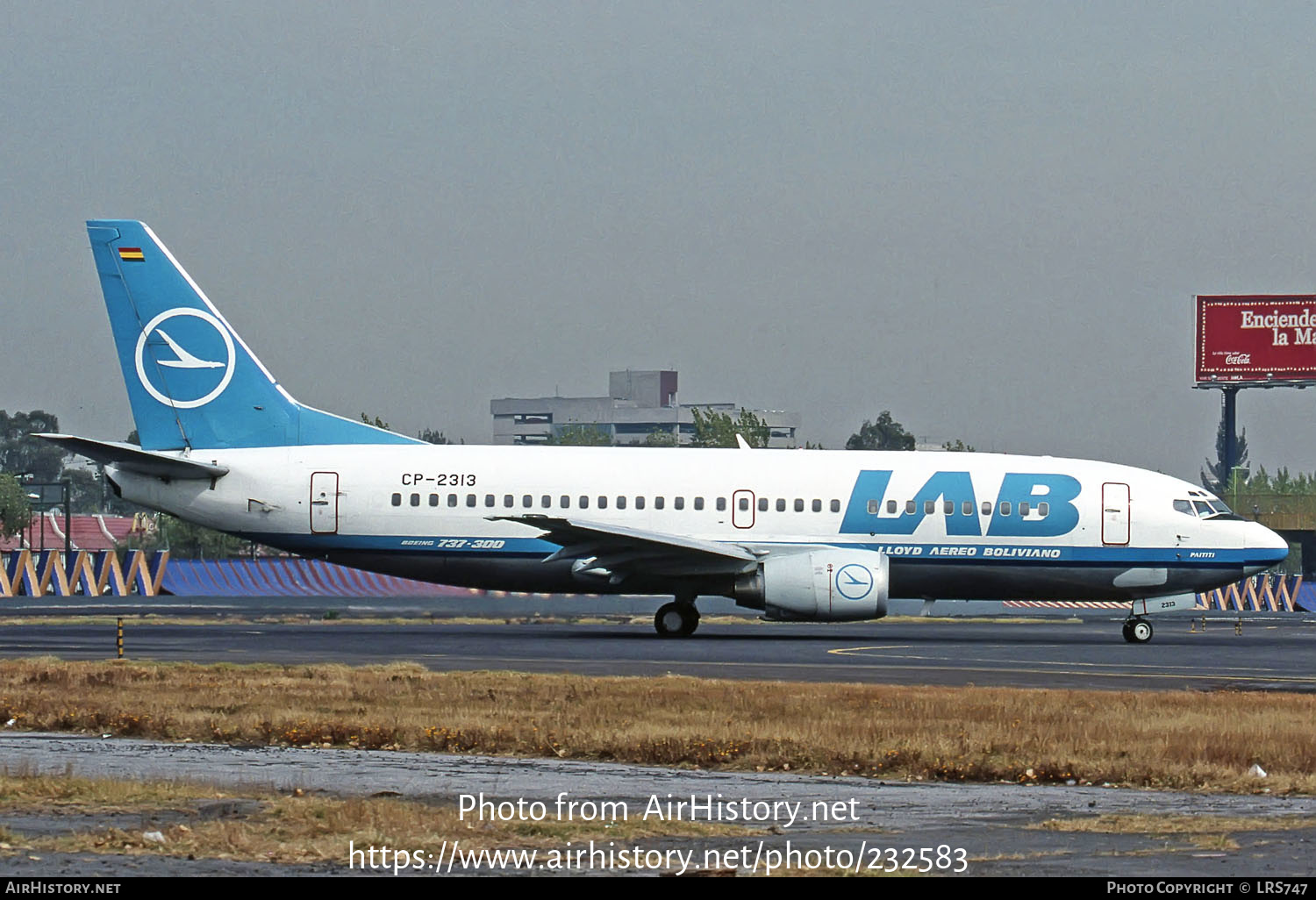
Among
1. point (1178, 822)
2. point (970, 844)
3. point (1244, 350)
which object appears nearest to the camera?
point (970, 844)

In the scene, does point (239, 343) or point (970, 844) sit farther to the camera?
point (239, 343)

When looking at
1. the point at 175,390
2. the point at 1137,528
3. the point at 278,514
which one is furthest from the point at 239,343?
the point at 1137,528

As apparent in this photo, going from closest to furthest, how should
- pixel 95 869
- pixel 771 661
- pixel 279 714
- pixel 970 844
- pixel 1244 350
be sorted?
pixel 95 869
pixel 970 844
pixel 279 714
pixel 771 661
pixel 1244 350

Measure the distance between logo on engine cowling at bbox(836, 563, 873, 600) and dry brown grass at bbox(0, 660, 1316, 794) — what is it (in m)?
11.6

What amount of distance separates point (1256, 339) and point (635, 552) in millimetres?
71376

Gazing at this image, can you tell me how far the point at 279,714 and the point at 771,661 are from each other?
36.8 ft

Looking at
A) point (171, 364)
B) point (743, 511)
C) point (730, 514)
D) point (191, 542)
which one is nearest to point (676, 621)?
point (730, 514)

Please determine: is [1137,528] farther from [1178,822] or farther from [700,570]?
[1178,822]

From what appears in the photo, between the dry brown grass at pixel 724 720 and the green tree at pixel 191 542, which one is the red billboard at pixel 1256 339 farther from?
the dry brown grass at pixel 724 720

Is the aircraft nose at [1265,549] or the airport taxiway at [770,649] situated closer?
the airport taxiway at [770,649]

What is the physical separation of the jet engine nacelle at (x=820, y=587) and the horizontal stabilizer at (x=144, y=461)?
1144 centimetres

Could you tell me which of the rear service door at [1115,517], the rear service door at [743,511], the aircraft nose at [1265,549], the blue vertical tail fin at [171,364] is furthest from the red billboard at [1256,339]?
the blue vertical tail fin at [171,364]

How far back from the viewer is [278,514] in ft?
119

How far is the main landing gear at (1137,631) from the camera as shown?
35719mm
